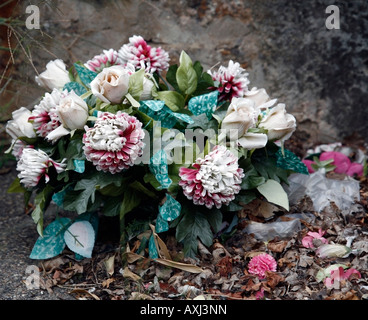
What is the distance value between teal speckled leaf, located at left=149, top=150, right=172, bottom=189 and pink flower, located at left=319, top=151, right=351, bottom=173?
2.97 feet

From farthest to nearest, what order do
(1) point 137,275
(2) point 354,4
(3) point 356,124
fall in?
(3) point 356,124 → (2) point 354,4 → (1) point 137,275

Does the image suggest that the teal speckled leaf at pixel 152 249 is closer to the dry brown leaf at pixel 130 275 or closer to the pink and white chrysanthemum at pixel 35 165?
the dry brown leaf at pixel 130 275

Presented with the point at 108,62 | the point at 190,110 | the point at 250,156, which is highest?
the point at 108,62

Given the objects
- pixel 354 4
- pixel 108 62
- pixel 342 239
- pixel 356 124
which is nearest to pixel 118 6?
pixel 108 62

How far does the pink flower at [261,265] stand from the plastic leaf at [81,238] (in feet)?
1.72

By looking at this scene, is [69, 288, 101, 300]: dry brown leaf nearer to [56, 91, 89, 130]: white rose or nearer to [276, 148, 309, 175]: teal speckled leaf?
[56, 91, 89, 130]: white rose

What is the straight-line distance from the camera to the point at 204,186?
4.54 ft

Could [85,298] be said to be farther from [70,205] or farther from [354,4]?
[354,4]

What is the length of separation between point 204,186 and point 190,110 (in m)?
0.35

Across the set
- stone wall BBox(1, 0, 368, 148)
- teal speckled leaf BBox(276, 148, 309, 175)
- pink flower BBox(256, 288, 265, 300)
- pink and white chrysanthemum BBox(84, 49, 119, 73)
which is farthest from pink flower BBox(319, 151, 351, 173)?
pink and white chrysanthemum BBox(84, 49, 119, 73)

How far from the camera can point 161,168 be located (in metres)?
Result: 1.46

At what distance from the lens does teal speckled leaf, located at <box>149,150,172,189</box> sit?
1.45 metres

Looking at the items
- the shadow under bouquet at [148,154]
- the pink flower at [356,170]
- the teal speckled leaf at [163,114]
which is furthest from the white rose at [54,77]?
the pink flower at [356,170]
